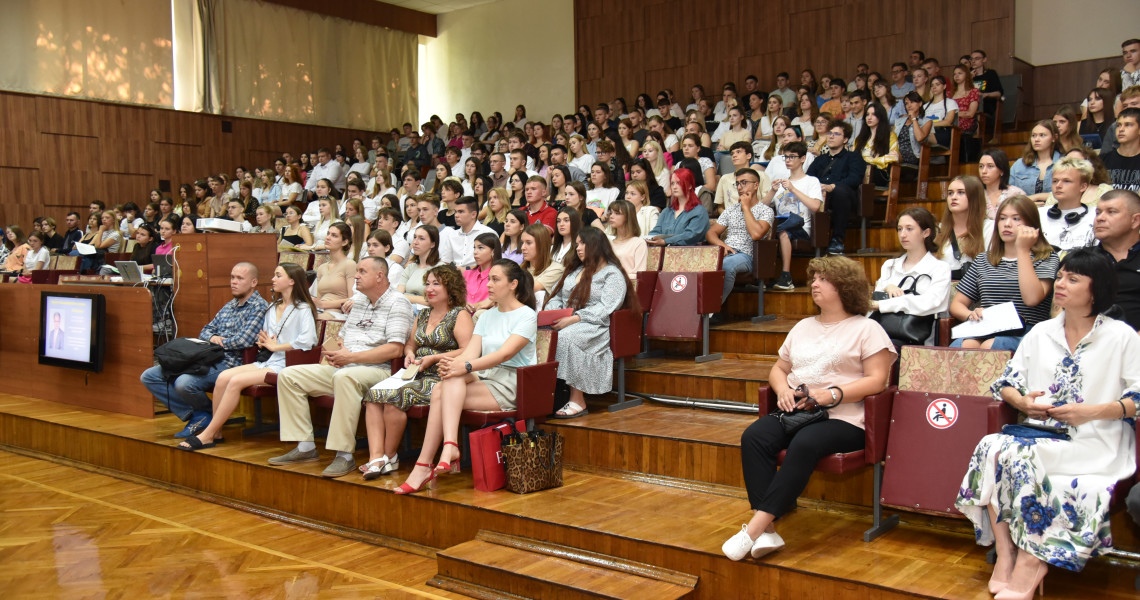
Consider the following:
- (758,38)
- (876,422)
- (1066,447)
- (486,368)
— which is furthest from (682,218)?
(758,38)

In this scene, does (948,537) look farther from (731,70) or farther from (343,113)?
(343,113)

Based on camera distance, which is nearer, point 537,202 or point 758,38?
point 537,202

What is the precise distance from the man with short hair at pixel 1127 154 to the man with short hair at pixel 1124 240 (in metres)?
1.45

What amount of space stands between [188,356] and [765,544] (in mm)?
3035

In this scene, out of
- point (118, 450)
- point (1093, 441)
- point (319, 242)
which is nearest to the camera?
point (1093, 441)

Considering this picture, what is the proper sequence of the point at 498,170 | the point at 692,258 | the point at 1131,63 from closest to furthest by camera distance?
the point at 692,258, the point at 1131,63, the point at 498,170

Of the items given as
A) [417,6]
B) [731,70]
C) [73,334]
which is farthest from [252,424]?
[417,6]

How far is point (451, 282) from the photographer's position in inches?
149

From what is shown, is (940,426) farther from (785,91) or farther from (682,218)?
(785,91)

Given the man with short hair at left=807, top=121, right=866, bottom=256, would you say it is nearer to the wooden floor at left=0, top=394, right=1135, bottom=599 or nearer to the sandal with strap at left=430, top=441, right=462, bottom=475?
the wooden floor at left=0, top=394, right=1135, bottom=599

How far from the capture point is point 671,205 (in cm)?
536

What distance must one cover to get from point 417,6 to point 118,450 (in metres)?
10.2

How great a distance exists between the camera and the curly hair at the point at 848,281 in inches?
113

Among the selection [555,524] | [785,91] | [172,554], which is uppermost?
[785,91]
